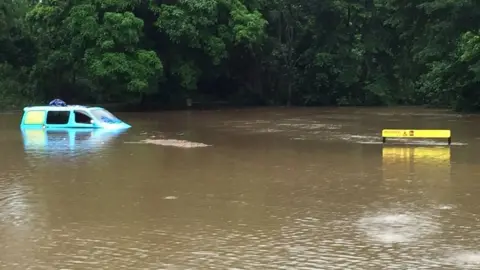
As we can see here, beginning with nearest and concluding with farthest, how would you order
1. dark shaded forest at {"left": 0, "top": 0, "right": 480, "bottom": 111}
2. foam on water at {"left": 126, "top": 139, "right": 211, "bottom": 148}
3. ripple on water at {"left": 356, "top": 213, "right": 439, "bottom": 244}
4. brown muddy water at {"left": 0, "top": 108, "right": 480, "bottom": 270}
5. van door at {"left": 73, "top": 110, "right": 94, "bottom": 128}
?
brown muddy water at {"left": 0, "top": 108, "right": 480, "bottom": 270} → ripple on water at {"left": 356, "top": 213, "right": 439, "bottom": 244} → foam on water at {"left": 126, "top": 139, "right": 211, "bottom": 148} → van door at {"left": 73, "top": 110, "right": 94, "bottom": 128} → dark shaded forest at {"left": 0, "top": 0, "right": 480, "bottom": 111}

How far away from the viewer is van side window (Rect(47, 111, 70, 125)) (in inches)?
1003

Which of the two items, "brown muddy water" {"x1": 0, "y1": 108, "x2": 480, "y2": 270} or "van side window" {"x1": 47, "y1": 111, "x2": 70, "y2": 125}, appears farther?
"van side window" {"x1": 47, "y1": 111, "x2": 70, "y2": 125}

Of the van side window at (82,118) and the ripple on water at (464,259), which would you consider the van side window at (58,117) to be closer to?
the van side window at (82,118)

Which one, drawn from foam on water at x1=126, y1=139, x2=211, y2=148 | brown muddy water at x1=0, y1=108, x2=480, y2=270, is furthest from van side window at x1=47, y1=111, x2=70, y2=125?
foam on water at x1=126, y1=139, x2=211, y2=148

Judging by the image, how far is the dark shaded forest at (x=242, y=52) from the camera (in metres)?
35.4

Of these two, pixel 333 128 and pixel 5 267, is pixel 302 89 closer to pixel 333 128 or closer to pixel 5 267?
pixel 333 128

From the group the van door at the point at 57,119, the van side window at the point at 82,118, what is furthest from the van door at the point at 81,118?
the van door at the point at 57,119

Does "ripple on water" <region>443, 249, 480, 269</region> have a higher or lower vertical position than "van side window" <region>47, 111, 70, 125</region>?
lower

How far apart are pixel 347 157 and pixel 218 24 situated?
24.3 m

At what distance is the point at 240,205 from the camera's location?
10.7 meters

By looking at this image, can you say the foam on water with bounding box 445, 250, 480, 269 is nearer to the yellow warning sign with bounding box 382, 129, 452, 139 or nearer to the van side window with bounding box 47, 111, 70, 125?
the yellow warning sign with bounding box 382, 129, 452, 139

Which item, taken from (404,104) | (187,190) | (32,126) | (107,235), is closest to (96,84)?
(32,126)

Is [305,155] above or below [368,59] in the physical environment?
below

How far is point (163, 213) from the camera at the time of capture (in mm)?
10117
